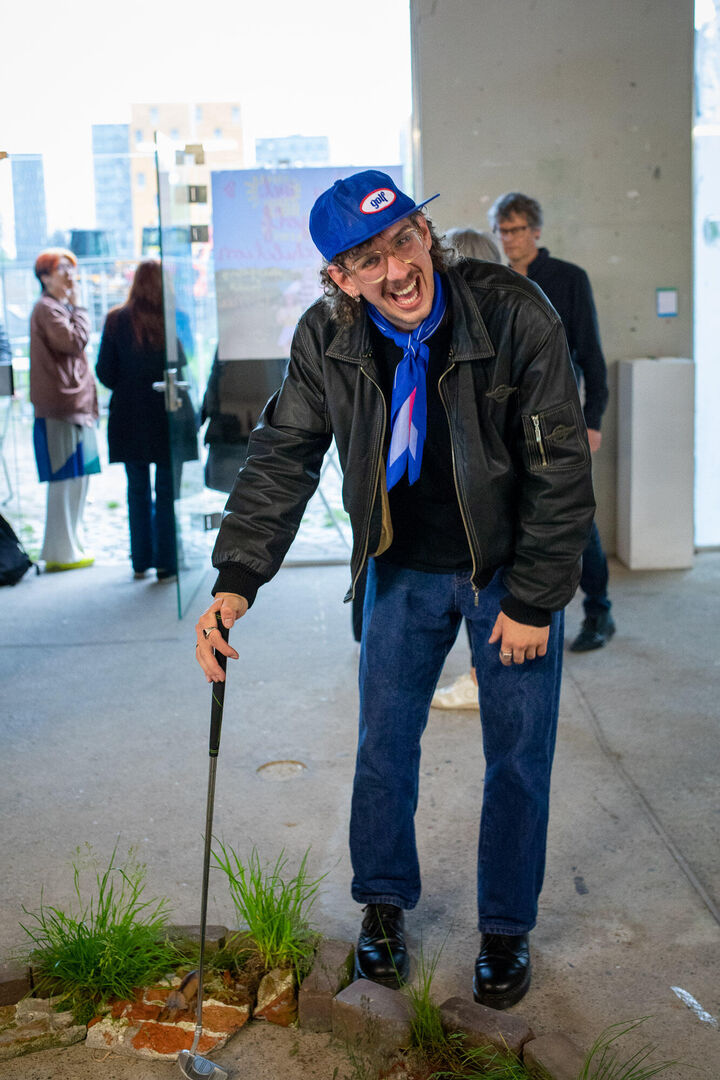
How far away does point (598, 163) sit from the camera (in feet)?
19.7

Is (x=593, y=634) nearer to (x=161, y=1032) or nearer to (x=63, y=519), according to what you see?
(x=161, y=1032)

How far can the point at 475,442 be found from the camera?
7.04 ft

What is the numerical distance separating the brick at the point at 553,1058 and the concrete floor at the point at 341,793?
0.59ft

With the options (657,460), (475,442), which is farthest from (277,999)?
(657,460)

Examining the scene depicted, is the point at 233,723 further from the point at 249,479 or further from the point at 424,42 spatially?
the point at 424,42

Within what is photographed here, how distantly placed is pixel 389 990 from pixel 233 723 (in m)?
1.89

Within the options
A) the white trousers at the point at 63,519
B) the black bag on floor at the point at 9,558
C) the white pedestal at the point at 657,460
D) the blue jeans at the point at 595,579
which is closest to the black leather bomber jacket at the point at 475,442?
the black bag on floor at the point at 9,558

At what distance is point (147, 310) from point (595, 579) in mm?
2890

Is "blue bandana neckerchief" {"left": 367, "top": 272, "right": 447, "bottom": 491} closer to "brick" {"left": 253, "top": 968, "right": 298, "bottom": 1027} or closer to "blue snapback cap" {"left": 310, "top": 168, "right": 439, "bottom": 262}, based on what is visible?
"blue snapback cap" {"left": 310, "top": 168, "right": 439, "bottom": 262}

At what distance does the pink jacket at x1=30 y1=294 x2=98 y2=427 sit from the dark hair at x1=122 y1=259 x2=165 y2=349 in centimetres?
45

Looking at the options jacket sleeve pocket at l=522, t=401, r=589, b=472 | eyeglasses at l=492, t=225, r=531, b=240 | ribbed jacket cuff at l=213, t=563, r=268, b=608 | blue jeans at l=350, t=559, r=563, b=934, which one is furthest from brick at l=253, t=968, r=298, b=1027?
eyeglasses at l=492, t=225, r=531, b=240

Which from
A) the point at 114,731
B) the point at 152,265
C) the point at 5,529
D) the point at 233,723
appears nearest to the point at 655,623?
the point at 233,723

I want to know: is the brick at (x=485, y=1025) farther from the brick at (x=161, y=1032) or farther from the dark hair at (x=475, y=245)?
the dark hair at (x=475, y=245)

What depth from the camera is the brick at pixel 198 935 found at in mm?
2430
